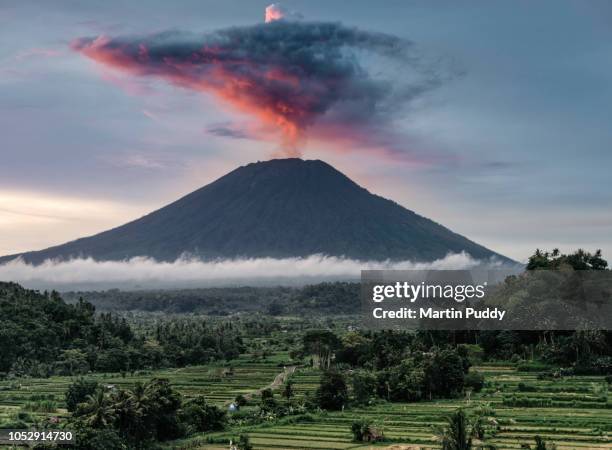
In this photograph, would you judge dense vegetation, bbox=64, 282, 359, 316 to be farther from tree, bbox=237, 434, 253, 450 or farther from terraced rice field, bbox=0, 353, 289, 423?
tree, bbox=237, 434, 253, 450

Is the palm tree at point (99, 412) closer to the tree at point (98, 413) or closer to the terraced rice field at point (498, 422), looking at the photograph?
the tree at point (98, 413)

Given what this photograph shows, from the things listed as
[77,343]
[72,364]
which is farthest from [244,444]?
[77,343]

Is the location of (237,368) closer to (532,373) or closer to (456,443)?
(532,373)

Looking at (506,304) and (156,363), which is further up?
(506,304)

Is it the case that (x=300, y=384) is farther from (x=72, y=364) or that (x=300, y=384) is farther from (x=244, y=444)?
(x=72, y=364)

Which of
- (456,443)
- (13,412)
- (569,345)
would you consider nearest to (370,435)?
(456,443)

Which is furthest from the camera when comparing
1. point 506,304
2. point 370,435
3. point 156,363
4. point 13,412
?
point 156,363

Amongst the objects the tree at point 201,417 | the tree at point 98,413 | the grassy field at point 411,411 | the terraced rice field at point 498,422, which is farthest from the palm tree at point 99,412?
the tree at point 201,417
